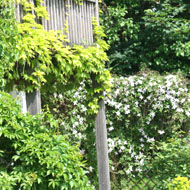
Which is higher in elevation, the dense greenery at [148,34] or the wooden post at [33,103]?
the dense greenery at [148,34]

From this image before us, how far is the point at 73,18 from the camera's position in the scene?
4.50 metres

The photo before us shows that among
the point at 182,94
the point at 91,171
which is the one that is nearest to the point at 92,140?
the point at 91,171

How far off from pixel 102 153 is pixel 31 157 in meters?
2.41

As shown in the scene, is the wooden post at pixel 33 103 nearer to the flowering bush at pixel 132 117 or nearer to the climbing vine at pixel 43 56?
the climbing vine at pixel 43 56

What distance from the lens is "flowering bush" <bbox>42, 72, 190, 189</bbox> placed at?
249 inches

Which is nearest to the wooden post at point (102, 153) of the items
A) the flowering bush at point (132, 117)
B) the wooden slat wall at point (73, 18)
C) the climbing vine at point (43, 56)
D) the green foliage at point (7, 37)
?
the climbing vine at point (43, 56)

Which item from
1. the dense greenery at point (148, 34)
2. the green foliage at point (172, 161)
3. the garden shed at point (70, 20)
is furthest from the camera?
the dense greenery at point (148, 34)

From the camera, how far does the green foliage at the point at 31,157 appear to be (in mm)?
2654

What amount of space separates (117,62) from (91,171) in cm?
334

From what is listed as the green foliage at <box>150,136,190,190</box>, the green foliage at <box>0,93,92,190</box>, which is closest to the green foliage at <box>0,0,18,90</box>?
the green foliage at <box>0,93,92,190</box>

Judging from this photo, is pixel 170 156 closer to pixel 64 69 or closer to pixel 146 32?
pixel 64 69

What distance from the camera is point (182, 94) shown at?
640cm

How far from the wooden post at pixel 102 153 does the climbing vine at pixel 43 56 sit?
53cm

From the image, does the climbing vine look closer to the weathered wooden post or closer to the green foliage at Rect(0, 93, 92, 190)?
the weathered wooden post
